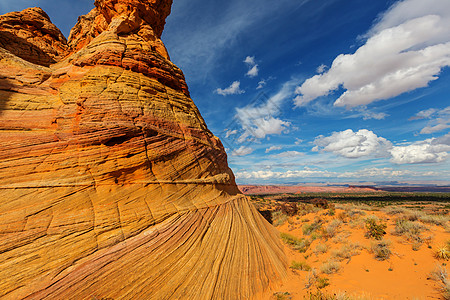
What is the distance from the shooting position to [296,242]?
528 inches

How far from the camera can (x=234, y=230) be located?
9.41 m

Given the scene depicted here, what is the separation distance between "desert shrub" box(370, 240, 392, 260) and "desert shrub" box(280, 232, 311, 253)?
384 centimetres

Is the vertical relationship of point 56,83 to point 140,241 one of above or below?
above

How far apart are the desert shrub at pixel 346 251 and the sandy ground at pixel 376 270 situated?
104 mm

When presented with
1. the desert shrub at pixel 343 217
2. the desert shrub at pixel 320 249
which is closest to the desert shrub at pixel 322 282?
the desert shrub at pixel 320 249

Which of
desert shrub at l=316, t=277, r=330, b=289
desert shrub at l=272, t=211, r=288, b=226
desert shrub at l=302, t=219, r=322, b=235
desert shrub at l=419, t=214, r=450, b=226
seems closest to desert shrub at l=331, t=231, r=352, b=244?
desert shrub at l=302, t=219, r=322, b=235

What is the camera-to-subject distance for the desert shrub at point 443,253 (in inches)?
317

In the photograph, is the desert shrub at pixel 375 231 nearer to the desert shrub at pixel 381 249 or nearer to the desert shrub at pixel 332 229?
the desert shrub at pixel 381 249

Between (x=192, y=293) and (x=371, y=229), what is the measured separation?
11.9 m

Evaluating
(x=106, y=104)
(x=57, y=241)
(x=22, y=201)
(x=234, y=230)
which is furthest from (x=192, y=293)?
(x=106, y=104)

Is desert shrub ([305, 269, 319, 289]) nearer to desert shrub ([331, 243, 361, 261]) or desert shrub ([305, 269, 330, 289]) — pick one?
desert shrub ([305, 269, 330, 289])

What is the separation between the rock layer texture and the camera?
5.48 metres

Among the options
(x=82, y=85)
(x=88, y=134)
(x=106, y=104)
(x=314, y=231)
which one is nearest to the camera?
(x=88, y=134)

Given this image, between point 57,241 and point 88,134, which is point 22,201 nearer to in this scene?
point 57,241
